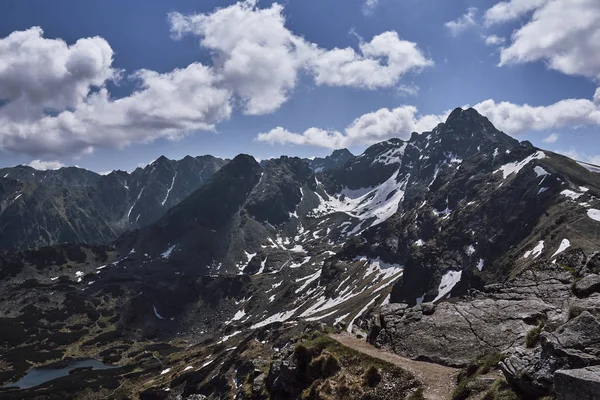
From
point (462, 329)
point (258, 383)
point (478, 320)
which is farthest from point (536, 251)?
point (258, 383)

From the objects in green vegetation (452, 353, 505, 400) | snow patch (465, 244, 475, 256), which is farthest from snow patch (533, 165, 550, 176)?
green vegetation (452, 353, 505, 400)

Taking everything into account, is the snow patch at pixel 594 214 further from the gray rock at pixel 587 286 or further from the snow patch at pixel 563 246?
the gray rock at pixel 587 286

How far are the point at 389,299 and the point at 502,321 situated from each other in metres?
142

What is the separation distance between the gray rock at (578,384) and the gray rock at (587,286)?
12303 millimetres

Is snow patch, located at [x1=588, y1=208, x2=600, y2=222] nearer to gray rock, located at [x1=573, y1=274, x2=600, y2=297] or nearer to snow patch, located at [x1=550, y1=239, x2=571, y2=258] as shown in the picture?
snow patch, located at [x1=550, y1=239, x2=571, y2=258]

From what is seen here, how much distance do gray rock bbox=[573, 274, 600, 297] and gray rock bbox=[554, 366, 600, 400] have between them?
1230cm

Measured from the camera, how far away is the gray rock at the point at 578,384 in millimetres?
11602

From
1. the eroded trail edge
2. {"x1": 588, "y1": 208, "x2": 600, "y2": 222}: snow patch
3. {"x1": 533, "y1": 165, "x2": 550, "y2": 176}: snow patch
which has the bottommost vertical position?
the eroded trail edge

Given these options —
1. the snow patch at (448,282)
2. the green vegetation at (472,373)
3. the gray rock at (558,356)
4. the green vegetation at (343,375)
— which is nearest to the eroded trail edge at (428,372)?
the green vegetation at (343,375)

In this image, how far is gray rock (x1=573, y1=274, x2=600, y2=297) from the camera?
22.4 m

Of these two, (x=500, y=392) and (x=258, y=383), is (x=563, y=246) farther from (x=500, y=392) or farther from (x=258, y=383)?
(x=500, y=392)

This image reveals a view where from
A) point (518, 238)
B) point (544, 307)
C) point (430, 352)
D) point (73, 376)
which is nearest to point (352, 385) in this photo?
point (430, 352)

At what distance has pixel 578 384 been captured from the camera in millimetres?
12000

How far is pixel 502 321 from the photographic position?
25.8 m
